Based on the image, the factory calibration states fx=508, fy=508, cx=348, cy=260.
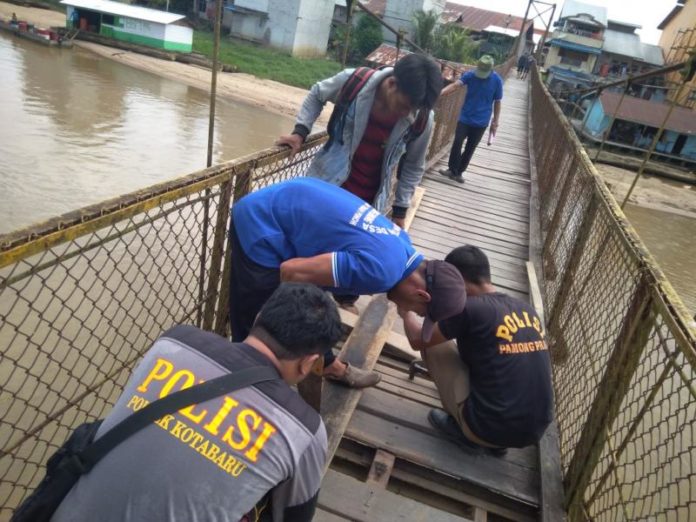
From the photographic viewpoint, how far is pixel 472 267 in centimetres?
277

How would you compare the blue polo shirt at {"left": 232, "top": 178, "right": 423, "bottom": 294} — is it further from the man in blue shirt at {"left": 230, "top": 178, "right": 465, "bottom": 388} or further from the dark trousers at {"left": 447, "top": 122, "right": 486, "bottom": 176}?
the dark trousers at {"left": 447, "top": 122, "right": 486, "bottom": 176}

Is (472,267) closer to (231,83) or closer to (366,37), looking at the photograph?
(231,83)

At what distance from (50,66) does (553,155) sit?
1073 inches

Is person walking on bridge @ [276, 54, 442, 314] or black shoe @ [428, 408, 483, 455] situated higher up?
person walking on bridge @ [276, 54, 442, 314]

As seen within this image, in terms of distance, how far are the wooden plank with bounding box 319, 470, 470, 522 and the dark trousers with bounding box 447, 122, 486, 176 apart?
17.2 ft

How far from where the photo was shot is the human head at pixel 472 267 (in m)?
2.76

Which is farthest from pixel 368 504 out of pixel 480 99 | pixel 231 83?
pixel 231 83

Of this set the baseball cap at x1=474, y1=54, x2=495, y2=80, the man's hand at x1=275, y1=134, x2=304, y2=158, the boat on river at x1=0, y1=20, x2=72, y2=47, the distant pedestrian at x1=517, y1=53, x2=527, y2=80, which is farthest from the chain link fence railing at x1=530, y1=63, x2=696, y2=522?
the boat on river at x1=0, y1=20, x2=72, y2=47

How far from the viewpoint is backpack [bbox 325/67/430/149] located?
118 inches

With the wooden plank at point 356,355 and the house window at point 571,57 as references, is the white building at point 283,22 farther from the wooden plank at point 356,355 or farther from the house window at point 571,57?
the wooden plank at point 356,355

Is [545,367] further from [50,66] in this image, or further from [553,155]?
[50,66]

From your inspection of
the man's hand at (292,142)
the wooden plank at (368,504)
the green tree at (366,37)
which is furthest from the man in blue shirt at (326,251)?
the green tree at (366,37)

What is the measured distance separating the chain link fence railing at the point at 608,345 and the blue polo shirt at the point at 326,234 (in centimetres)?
101

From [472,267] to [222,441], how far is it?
1.85m
